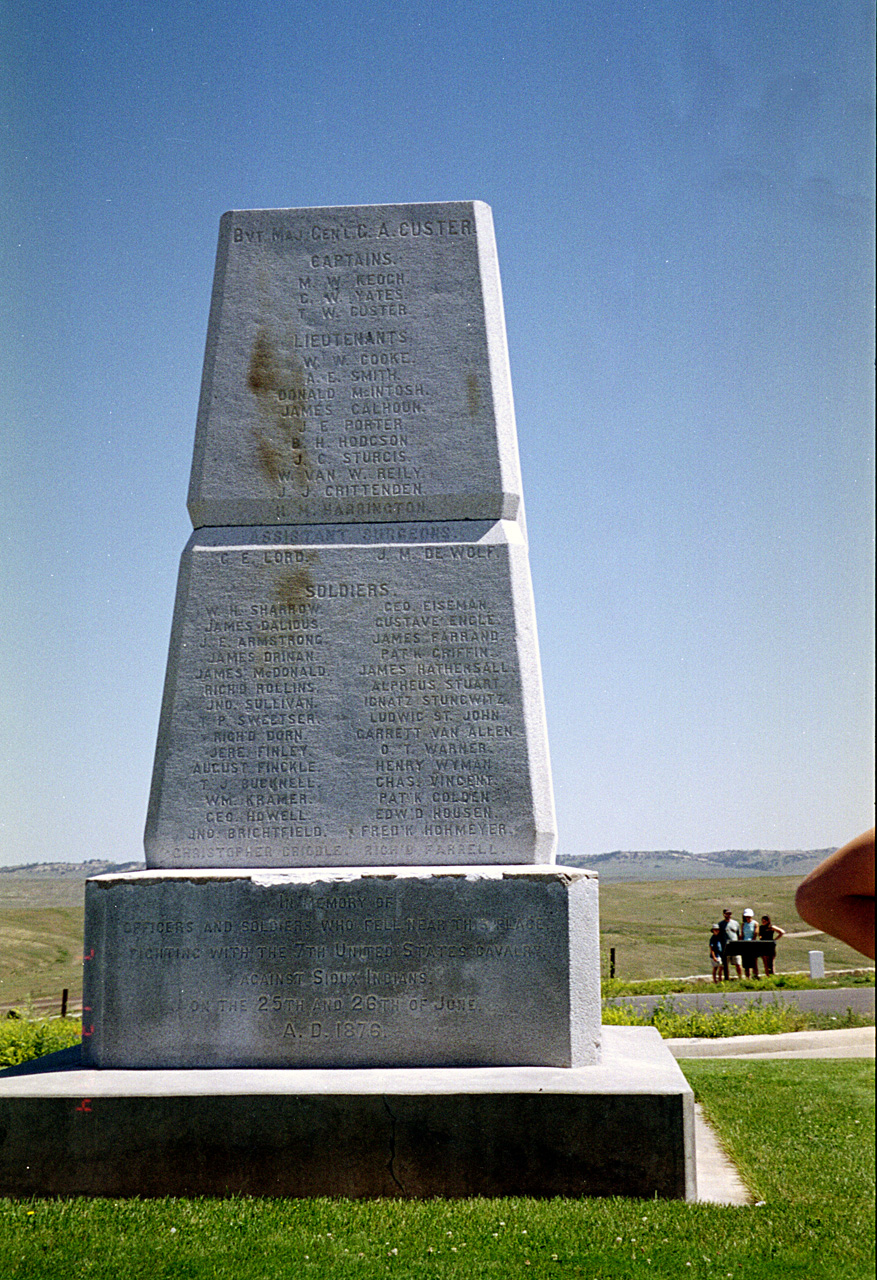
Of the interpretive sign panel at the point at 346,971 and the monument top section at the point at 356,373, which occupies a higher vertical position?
the monument top section at the point at 356,373

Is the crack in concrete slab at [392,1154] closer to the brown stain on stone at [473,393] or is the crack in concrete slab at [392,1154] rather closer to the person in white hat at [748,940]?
the brown stain on stone at [473,393]

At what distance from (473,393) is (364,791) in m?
2.35

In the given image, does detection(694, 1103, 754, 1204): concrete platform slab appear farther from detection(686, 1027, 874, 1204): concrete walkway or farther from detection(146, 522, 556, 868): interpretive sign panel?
detection(686, 1027, 874, 1204): concrete walkway

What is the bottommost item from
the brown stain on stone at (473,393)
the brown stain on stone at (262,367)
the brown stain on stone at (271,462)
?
the brown stain on stone at (271,462)

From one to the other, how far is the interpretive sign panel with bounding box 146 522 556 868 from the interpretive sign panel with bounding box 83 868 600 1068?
13.9 inches

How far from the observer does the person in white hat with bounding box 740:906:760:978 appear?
80.7 feet

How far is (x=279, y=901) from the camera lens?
6.28 metres

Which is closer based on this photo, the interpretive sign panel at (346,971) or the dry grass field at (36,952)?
the interpretive sign panel at (346,971)

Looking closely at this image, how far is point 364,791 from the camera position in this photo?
665 cm

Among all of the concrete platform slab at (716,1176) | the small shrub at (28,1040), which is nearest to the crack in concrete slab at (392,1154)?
the concrete platform slab at (716,1176)

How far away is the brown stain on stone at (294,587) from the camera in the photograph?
6.91m

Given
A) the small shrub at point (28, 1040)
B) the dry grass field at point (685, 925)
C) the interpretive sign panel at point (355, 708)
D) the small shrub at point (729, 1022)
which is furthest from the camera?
the dry grass field at point (685, 925)

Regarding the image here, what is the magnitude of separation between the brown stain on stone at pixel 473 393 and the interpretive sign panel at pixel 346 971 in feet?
8.54

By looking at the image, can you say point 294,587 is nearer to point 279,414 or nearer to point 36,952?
point 279,414
